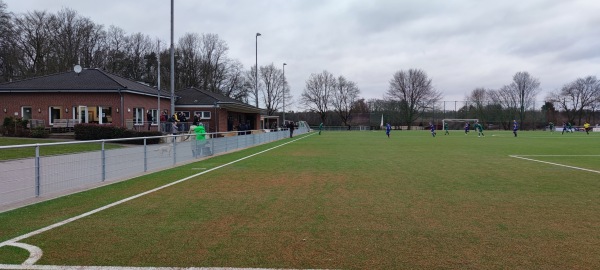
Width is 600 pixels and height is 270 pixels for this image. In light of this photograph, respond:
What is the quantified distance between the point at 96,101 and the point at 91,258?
3135cm

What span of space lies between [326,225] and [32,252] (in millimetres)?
3571

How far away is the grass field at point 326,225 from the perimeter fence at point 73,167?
69cm

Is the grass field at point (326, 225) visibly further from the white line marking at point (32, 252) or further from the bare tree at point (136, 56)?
the bare tree at point (136, 56)

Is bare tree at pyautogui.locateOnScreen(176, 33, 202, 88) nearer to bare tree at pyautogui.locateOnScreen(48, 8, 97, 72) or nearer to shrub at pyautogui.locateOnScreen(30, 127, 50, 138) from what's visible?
bare tree at pyautogui.locateOnScreen(48, 8, 97, 72)

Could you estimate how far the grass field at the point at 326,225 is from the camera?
417cm

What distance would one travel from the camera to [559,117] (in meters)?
91.9

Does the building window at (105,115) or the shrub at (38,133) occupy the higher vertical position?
the building window at (105,115)

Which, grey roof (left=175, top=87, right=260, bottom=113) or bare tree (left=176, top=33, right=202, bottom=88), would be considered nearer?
grey roof (left=175, top=87, right=260, bottom=113)

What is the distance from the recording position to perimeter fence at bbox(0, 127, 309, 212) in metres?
7.04

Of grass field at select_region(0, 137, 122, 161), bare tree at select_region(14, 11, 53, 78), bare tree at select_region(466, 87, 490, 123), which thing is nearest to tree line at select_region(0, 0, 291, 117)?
bare tree at select_region(14, 11, 53, 78)

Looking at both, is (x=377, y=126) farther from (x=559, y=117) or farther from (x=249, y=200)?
(x=249, y=200)

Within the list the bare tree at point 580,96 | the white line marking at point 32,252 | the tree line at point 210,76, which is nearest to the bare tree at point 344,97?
the tree line at point 210,76

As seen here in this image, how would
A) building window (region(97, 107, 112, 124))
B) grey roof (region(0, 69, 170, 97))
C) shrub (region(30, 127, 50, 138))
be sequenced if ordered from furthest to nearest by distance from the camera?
building window (region(97, 107, 112, 124)) < grey roof (region(0, 69, 170, 97)) < shrub (region(30, 127, 50, 138))

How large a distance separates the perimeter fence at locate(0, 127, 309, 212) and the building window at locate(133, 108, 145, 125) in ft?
67.3
